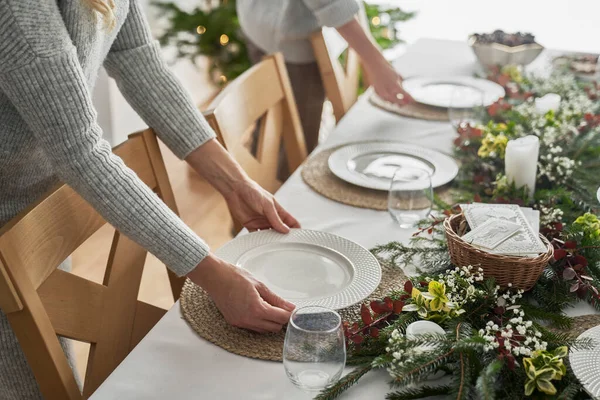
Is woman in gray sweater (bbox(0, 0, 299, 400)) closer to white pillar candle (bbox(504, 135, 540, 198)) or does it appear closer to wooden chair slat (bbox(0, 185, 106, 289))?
wooden chair slat (bbox(0, 185, 106, 289))

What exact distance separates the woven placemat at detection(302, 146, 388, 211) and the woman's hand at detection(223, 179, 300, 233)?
17cm

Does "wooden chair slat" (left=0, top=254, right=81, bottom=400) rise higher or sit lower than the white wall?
higher

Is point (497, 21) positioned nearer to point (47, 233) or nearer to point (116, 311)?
point (116, 311)

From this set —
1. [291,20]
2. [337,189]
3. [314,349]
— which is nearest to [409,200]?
[337,189]

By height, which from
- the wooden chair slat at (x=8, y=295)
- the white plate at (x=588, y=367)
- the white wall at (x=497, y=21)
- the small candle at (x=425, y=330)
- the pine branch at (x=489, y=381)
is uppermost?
the wooden chair slat at (x=8, y=295)

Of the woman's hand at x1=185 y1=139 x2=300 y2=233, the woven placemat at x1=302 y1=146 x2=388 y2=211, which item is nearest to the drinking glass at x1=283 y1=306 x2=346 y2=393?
the woman's hand at x1=185 y1=139 x2=300 y2=233

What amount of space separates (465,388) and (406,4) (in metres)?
3.89

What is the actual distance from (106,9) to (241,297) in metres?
0.47

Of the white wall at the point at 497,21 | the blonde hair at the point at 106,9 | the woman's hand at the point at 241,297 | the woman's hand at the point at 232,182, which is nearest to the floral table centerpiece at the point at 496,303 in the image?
the woman's hand at the point at 241,297

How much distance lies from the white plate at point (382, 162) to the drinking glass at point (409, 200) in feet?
0.48

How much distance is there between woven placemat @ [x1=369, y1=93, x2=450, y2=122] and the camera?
6.55 ft

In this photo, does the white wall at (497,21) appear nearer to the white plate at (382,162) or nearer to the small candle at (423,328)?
the white plate at (382,162)

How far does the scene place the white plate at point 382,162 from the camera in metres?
1.58

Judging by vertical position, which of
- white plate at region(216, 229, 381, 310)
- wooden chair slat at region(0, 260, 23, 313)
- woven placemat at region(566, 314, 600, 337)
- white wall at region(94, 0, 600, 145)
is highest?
wooden chair slat at region(0, 260, 23, 313)
